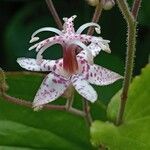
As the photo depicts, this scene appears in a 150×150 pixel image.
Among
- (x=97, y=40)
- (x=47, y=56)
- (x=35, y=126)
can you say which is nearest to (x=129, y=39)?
(x=97, y=40)

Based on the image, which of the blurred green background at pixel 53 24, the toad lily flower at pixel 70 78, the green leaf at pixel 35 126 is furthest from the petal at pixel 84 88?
the blurred green background at pixel 53 24

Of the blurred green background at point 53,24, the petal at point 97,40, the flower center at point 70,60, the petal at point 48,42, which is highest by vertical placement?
the blurred green background at point 53,24

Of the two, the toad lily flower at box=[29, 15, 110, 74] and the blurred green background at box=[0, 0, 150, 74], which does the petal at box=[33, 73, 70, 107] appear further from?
the blurred green background at box=[0, 0, 150, 74]

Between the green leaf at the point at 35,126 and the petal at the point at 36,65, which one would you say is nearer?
the petal at the point at 36,65

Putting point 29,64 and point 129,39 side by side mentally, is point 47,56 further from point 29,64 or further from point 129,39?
point 129,39

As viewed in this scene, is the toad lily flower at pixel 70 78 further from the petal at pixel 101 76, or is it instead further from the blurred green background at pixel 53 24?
the blurred green background at pixel 53 24

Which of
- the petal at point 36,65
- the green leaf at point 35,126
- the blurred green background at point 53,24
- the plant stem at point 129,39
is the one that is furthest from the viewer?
the blurred green background at point 53,24

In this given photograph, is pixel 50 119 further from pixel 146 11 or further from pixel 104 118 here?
pixel 146 11
